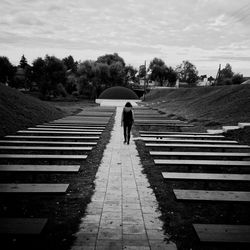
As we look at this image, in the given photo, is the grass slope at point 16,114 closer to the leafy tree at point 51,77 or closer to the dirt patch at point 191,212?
the dirt patch at point 191,212

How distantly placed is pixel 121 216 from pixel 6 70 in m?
74.8

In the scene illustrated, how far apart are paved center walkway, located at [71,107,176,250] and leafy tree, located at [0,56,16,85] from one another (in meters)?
71.2

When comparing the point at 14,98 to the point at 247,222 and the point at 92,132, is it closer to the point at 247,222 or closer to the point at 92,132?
the point at 92,132

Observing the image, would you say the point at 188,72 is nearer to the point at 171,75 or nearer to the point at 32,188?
the point at 171,75

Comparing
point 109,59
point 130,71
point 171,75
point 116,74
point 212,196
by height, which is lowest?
point 212,196

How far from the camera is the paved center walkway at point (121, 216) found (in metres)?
4.46

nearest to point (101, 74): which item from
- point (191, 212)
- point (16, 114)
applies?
point (16, 114)

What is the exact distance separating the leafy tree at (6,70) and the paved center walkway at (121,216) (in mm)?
71212

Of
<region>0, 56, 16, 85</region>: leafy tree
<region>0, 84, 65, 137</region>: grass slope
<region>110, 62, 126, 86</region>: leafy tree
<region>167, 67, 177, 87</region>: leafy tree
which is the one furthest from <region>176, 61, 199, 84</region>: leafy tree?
<region>0, 84, 65, 137</region>: grass slope

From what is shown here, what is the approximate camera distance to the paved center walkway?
4465 mm

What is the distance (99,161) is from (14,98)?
15688 mm

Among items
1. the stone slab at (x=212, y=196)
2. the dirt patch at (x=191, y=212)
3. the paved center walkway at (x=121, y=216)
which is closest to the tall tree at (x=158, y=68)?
the paved center walkway at (x=121, y=216)

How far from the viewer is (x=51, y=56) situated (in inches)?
2874

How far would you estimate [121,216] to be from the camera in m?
5.48
